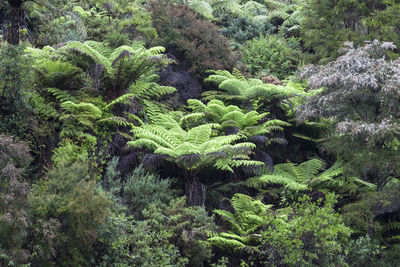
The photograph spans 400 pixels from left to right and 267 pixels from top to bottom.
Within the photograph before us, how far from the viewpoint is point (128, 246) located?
6742mm

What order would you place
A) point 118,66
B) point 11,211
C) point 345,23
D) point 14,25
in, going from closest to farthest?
point 11,211, point 14,25, point 118,66, point 345,23

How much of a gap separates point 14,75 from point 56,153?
1.48 meters

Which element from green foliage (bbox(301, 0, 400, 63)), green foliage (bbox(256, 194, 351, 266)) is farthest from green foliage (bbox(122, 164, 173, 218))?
green foliage (bbox(301, 0, 400, 63))

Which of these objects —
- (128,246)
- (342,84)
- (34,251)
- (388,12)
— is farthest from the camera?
(388,12)

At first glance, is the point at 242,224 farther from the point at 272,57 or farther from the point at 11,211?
the point at 272,57

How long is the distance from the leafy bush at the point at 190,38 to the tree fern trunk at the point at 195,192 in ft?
13.4

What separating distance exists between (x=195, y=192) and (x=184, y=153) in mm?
910

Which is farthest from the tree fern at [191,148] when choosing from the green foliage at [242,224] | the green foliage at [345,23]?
the green foliage at [345,23]

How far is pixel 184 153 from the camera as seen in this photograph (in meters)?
8.11

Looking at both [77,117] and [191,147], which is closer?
[191,147]

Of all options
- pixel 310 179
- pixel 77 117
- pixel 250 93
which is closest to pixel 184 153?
pixel 77 117

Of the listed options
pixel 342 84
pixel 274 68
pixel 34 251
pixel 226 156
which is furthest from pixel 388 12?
pixel 34 251

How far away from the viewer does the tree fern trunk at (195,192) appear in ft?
27.9

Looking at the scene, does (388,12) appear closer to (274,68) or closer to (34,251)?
(274,68)
